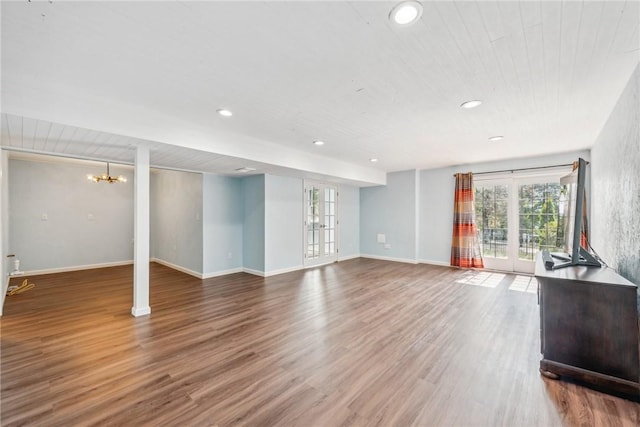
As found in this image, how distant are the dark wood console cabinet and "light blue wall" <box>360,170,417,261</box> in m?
4.95

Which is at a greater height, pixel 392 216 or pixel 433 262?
pixel 392 216

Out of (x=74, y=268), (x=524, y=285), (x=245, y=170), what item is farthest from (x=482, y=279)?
(x=74, y=268)

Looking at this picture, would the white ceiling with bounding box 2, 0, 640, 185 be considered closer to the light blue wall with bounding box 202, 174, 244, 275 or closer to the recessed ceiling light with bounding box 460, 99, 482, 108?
the recessed ceiling light with bounding box 460, 99, 482, 108

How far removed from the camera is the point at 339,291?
4582 mm

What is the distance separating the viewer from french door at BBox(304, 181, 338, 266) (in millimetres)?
6633

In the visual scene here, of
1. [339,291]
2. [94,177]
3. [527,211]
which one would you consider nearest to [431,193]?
[527,211]

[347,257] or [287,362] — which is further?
[347,257]

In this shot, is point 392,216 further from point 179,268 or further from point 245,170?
point 179,268

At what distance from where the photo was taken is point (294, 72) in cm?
230

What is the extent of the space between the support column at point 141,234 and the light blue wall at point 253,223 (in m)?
2.41

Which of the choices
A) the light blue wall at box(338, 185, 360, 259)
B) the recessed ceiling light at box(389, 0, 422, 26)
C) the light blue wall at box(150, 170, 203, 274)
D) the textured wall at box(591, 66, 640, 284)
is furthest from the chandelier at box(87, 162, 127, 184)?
the textured wall at box(591, 66, 640, 284)

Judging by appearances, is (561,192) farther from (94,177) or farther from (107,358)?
(94,177)

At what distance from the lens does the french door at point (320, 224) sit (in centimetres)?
663

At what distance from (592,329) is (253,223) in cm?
533
